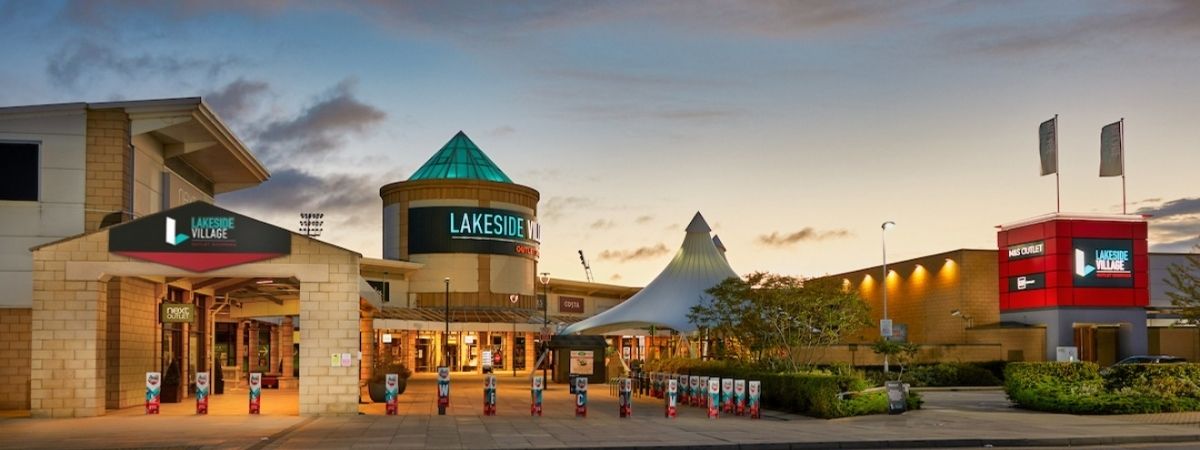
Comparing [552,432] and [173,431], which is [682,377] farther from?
[173,431]

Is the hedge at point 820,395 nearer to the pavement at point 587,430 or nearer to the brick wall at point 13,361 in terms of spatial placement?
the pavement at point 587,430

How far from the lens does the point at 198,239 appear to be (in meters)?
29.6

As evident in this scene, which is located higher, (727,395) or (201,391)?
(201,391)

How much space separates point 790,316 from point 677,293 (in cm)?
1529

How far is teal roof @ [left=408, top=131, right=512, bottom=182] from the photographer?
92250 mm

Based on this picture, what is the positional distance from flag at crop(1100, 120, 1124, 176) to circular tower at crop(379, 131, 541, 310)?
43.8 metres

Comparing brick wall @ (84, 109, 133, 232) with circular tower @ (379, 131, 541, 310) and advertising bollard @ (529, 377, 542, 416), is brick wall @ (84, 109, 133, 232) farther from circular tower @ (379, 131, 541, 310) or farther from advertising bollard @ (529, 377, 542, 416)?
circular tower @ (379, 131, 541, 310)

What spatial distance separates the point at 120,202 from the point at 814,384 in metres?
17.9

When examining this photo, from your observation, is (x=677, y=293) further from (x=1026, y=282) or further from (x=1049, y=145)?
(x=1049, y=145)

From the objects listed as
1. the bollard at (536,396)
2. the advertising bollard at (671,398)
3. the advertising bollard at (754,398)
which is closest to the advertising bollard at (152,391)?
the bollard at (536,396)

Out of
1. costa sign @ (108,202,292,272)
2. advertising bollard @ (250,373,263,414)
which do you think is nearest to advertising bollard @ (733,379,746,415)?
costa sign @ (108,202,292,272)

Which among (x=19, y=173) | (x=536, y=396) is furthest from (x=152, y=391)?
(x=536, y=396)

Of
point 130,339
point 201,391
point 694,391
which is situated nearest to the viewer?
point 201,391

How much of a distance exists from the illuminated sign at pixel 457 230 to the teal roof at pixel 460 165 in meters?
2.67
